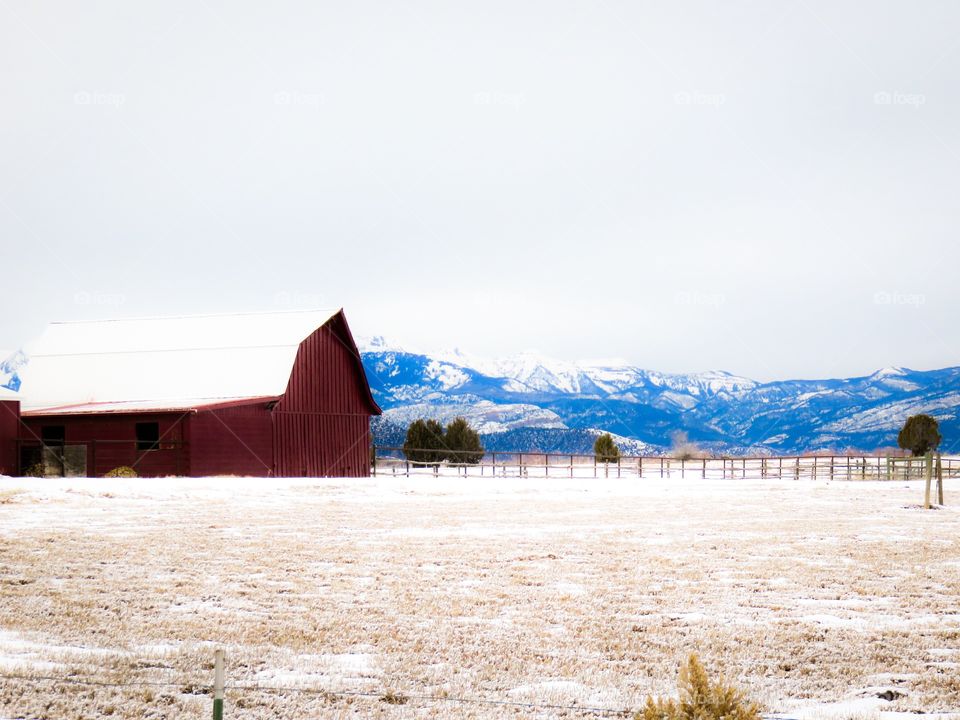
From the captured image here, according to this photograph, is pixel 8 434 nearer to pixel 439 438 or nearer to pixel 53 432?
pixel 53 432

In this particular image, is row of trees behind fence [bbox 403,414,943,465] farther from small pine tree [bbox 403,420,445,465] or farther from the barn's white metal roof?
the barn's white metal roof

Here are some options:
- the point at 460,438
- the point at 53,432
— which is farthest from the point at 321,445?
the point at 460,438

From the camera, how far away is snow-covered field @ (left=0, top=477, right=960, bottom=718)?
7.77 metres

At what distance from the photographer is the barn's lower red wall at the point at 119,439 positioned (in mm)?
33875

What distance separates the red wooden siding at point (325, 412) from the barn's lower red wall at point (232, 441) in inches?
25.5

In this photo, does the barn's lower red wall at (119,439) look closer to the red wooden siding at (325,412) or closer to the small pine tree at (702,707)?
the red wooden siding at (325,412)

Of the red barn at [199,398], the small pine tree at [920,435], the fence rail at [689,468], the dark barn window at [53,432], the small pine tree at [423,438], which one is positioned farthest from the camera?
the small pine tree at [920,435]

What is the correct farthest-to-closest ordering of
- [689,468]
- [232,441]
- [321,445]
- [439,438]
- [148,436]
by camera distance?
[439,438] → [689,468] → [321,445] → [232,441] → [148,436]

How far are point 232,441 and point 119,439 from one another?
399 cm

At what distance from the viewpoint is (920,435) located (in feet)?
239

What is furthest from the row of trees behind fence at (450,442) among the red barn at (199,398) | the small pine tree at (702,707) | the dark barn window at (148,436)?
the small pine tree at (702,707)

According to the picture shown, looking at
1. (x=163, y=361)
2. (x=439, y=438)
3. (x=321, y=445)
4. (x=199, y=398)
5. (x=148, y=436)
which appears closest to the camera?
(x=148, y=436)

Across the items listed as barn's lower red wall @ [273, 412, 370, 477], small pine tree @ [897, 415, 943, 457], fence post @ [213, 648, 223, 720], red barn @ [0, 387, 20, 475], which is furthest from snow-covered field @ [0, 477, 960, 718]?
small pine tree @ [897, 415, 943, 457]

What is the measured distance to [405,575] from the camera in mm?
13062
